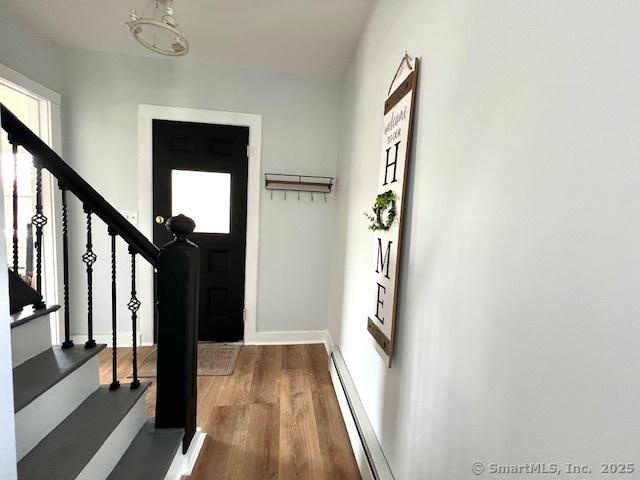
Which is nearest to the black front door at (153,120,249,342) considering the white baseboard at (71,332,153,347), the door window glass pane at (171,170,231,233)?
the door window glass pane at (171,170,231,233)

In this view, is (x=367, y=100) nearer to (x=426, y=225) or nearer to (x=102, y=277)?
(x=426, y=225)

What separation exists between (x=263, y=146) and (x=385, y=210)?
1699 millimetres

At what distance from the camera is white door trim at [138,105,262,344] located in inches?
97.3

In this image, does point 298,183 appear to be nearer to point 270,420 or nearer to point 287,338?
point 287,338

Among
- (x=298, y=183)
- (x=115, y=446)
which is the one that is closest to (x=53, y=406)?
(x=115, y=446)

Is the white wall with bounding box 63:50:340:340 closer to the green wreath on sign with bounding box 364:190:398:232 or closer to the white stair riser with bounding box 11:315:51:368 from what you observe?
the white stair riser with bounding box 11:315:51:368

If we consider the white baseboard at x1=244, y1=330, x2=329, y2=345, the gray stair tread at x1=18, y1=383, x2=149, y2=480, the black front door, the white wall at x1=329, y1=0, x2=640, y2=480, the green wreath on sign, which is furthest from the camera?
the white baseboard at x1=244, y1=330, x2=329, y2=345

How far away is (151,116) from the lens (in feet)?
8.07

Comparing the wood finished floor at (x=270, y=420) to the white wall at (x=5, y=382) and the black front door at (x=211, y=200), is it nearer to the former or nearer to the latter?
the black front door at (x=211, y=200)

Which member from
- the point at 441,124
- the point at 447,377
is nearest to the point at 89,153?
the point at 441,124

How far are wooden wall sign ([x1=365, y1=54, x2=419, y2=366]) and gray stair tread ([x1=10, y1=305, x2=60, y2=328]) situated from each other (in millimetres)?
1483

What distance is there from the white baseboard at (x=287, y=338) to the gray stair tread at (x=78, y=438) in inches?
56.2

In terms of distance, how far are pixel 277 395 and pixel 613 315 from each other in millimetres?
2002

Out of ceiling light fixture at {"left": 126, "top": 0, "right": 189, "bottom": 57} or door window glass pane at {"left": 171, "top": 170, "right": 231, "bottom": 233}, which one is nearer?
ceiling light fixture at {"left": 126, "top": 0, "right": 189, "bottom": 57}
